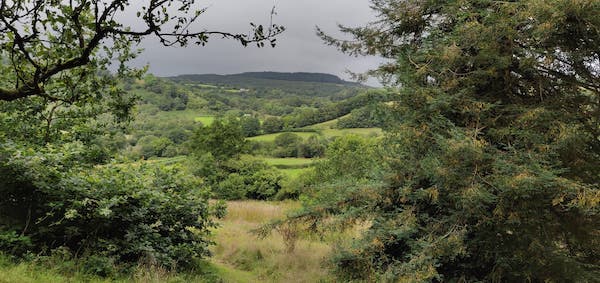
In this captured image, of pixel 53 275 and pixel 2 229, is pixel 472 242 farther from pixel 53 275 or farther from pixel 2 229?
pixel 2 229

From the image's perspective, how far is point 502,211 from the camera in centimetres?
604

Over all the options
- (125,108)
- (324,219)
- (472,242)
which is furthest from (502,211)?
(125,108)

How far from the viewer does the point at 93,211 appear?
22.2 feet

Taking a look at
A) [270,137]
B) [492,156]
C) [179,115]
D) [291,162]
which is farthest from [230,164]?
[179,115]

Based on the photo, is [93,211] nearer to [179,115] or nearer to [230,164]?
[230,164]

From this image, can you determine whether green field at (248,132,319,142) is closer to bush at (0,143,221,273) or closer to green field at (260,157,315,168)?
green field at (260,157,315,168)

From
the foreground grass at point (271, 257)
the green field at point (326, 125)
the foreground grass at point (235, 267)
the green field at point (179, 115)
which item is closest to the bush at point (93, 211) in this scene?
the foreground grass at point (235, 267)

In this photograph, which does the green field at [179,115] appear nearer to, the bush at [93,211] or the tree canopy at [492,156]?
the bush at [93,211]

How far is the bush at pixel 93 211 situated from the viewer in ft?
21.1

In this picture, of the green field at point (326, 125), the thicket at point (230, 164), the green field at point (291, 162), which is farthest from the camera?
the green field at point (326, 125)

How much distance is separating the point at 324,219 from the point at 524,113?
4515mm

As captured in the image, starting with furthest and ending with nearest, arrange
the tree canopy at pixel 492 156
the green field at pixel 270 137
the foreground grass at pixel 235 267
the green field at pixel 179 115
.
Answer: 1. the green field at pixel 179 115
2. the green field at pixel 270 137
3. the tree canopy at pixel 492 156
4. the foreground grass at pixel 235 267

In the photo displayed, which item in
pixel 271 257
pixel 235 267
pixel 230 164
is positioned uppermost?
pixel 271 257

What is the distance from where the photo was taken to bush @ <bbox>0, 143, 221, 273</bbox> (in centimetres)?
642
